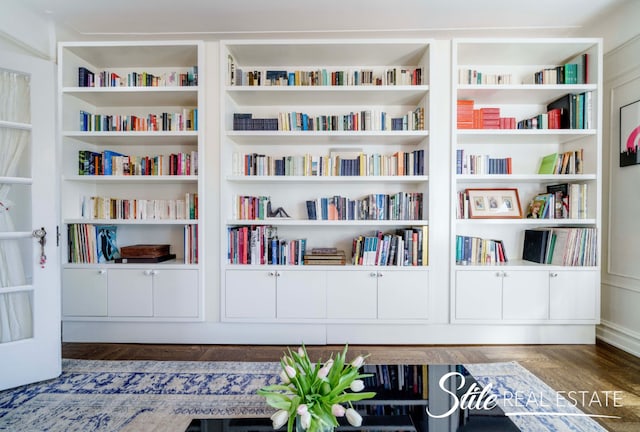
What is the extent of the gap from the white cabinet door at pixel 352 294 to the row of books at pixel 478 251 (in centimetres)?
86

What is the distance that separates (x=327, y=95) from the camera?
108 inches

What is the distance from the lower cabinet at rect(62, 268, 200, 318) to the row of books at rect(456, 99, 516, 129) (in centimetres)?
279

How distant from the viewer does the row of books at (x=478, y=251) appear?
2760 millimetres

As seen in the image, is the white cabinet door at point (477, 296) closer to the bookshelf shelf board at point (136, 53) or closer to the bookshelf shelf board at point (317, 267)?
the bookshelf shelf board at point (317, 267)

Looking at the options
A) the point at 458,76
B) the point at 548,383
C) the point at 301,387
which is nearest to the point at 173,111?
the point at 458,76

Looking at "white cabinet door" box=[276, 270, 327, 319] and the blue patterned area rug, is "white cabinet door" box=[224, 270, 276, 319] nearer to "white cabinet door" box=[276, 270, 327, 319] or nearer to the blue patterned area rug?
"white cabinet door" box=[276, 270, 327, 319]

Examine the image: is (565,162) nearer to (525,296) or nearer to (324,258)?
(525,296)

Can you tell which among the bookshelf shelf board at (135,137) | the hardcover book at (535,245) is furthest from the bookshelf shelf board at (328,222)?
the hardcover book at (535,245)

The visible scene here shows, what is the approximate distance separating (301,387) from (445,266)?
2043mm

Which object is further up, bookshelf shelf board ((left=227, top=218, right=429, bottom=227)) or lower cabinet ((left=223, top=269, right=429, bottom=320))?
bookshelf shelf board ((left=227, top=218, right=429, bottom=227))

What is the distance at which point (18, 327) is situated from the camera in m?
2.04

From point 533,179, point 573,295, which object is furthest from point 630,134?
point 573,295

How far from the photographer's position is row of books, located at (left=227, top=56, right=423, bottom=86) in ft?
8.87

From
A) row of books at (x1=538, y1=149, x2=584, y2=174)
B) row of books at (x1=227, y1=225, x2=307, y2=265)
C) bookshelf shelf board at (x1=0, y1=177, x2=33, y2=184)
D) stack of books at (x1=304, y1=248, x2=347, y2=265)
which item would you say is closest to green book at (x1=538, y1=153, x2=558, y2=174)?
row of books at (x1=538, y1=149, x2=584, y2=174)
